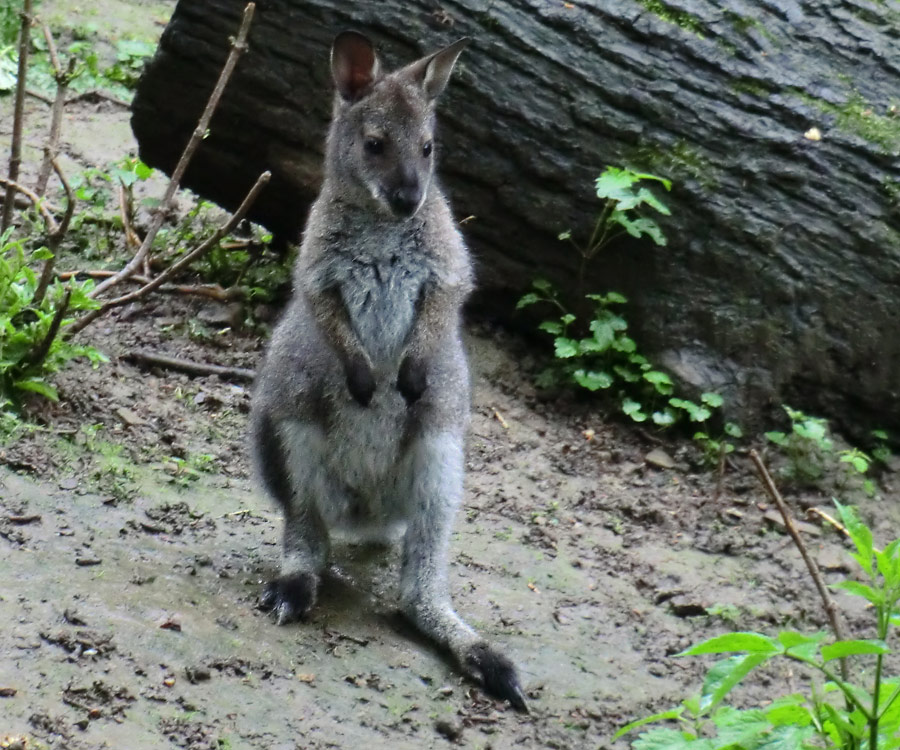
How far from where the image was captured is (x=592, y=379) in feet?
22.7

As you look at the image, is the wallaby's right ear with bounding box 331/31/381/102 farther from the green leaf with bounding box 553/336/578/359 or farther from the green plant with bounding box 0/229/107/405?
the green leaf with bounding box 553/336/578/359

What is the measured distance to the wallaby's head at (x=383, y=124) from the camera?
15.4 feet

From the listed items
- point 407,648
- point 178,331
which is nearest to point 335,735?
point 407,648

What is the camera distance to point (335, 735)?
387cm

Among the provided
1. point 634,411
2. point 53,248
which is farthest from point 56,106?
point 634,411

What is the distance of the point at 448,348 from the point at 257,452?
928 mm

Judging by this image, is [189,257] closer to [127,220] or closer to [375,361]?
[375,361]

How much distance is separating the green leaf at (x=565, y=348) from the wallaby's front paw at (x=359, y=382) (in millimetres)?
2400

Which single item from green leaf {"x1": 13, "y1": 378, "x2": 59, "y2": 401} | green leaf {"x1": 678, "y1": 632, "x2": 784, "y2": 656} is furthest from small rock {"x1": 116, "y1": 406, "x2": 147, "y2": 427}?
green leaf {"x1": 678, "y1": 632, "x2": 784, "y2": 656}

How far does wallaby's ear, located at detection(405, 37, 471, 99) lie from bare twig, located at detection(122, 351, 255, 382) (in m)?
2.23

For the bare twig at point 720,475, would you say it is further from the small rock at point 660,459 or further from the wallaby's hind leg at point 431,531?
the wallaby's hind leg at point 431,531

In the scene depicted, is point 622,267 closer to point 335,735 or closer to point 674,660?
point 674,660

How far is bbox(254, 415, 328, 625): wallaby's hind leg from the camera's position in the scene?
4757 millimetres

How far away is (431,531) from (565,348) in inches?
94.1
